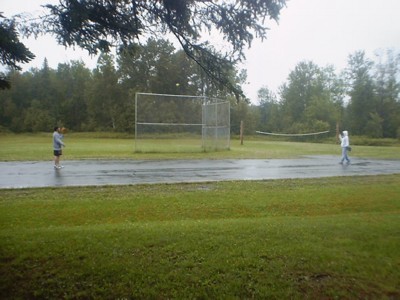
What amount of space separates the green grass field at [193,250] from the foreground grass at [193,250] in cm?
2

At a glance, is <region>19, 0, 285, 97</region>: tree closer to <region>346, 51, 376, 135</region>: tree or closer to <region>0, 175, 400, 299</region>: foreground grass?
<region>0, 175, 400, 299</region>: foreground grass

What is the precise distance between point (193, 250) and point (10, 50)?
388 centimetres

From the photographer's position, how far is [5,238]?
5.96 metres

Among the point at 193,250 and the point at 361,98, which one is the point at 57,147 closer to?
the point at 193,250

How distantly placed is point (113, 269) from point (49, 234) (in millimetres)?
1709

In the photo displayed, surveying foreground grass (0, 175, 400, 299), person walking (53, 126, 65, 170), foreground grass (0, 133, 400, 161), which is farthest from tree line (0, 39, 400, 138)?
foreground grass (0, 175, 400, 299)

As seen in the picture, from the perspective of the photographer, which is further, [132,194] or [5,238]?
[132,194]

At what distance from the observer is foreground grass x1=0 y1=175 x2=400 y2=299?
15.9 feet

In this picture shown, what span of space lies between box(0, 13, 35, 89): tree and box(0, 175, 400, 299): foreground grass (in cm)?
269

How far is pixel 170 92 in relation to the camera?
188ft

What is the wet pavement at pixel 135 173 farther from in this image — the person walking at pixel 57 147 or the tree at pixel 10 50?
the tree at pixel 10 50

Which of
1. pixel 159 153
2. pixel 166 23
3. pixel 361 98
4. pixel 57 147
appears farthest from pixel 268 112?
pixel 166 23

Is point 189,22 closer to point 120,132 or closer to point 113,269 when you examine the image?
point 113,269

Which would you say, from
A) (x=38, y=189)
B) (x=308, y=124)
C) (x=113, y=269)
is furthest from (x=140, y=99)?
(x=308, y=124)
